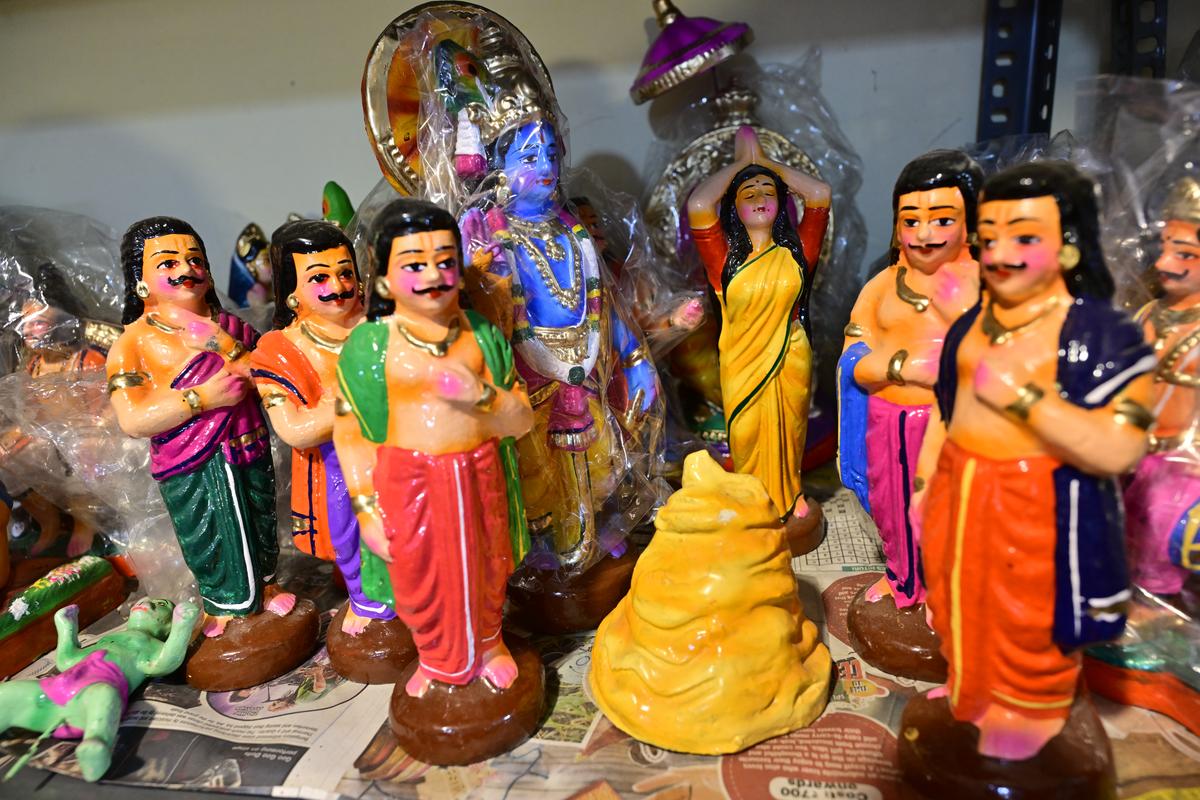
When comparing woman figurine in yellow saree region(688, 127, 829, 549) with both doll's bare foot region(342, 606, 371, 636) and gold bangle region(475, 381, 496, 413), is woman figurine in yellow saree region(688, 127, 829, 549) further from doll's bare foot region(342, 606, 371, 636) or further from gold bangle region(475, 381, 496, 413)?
doll's bare foot region(342, 606, 371, 636)

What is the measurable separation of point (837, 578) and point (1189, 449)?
0.84 metres

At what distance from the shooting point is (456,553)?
4.85 feet

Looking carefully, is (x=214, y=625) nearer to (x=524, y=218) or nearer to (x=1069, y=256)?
(x=524, y=218)

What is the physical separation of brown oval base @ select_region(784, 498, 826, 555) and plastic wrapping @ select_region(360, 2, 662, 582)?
54 centimetres

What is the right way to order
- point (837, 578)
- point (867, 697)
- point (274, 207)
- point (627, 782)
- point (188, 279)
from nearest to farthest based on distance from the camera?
1. point (627, 782)
2. point (867, 697)
3. point (188, 279)
4. point (837, 578)
5. point (274, 207)

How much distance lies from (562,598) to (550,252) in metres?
0.85

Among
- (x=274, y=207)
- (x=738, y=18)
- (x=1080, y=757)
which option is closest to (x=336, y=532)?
(x=1080, y=757)

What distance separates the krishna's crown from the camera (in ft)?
4.91

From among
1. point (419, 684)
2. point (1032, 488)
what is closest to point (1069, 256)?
point (1032, 488)

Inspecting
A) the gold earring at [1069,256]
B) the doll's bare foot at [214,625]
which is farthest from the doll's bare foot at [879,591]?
the doll's bare foot at [214,625]

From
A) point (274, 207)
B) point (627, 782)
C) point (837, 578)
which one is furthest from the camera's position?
point (274, 207)

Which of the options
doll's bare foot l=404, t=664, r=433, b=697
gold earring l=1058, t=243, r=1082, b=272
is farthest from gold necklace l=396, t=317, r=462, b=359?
gold earring l=1058, t=243, r=1082, b=272

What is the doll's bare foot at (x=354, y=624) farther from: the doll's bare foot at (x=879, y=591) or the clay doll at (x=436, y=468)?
the doll's bare foot at (x=879, y=591)

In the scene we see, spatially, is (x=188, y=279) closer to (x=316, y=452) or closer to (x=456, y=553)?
(x=316, y=452)
